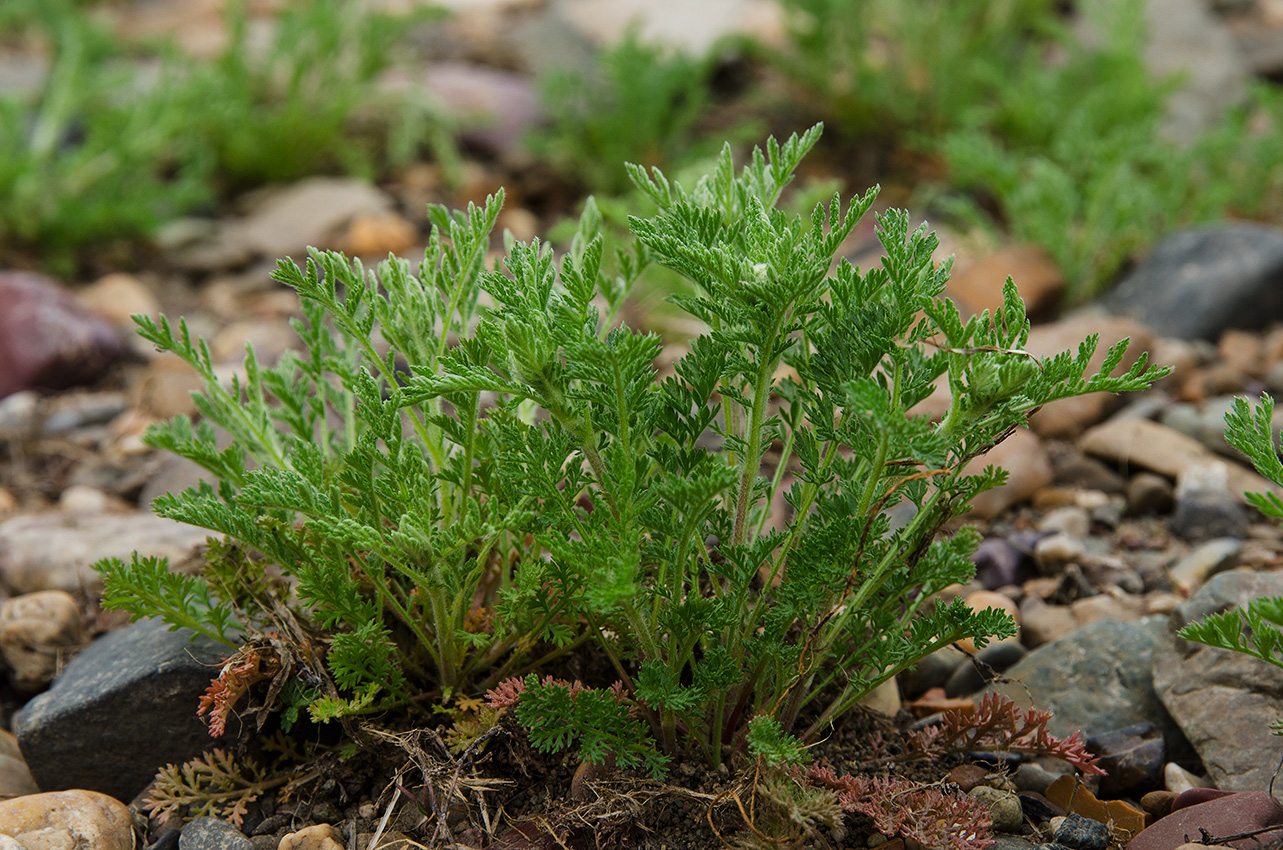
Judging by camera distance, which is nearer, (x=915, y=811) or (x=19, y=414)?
(x=915, y=811)

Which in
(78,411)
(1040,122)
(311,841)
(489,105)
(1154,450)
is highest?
(1040,122)

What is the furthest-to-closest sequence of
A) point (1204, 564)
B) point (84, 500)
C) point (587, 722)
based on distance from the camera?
point (84, 500)
point (1204, 564)
point (587, 722)

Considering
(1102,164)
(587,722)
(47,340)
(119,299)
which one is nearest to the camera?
Answer: (587,722)

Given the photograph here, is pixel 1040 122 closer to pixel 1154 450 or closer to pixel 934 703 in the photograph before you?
pixel 1154 450

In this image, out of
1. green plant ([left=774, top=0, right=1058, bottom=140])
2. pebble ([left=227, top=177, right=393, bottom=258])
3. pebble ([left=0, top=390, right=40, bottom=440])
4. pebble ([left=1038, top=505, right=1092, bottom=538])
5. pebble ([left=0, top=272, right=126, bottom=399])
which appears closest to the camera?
pebble ([left=1038, top=505, right=1092, bottom=538])

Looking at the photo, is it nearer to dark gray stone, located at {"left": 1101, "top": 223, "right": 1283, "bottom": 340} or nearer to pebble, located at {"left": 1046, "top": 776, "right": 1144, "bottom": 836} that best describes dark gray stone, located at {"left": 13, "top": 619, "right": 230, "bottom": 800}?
pebble, located at {"left": 1046, "top": 776, "right": 1144, "bottom": 836}

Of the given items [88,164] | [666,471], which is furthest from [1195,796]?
[88,164]

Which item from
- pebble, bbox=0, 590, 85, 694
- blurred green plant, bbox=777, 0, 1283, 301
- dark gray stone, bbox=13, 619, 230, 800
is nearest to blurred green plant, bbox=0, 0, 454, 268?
blurred green plant, bbox=777, 0, 1283, 301

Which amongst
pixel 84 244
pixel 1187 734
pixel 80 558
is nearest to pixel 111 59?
pixel 84 244

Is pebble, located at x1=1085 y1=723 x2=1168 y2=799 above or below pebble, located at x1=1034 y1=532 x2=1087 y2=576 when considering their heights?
below
